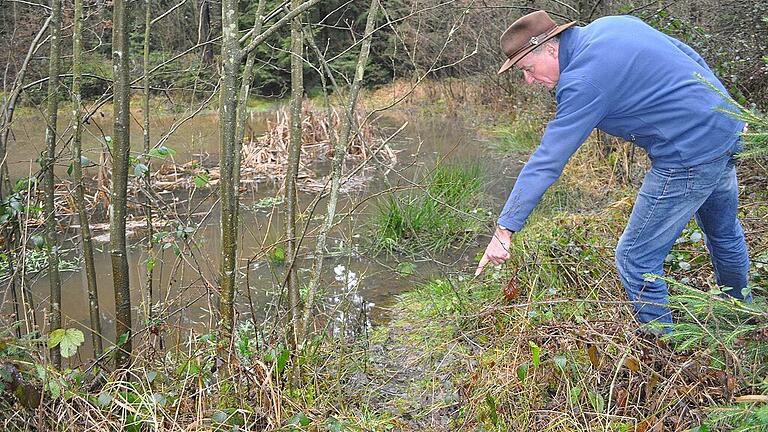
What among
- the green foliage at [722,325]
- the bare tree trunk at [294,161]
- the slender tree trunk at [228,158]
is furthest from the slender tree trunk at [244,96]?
the green foliage at [722,325]

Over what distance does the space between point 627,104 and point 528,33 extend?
505 mm

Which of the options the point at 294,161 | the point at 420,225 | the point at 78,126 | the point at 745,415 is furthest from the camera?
the point at 420,225

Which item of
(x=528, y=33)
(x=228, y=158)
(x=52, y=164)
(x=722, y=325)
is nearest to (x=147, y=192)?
(x=52, y=164)

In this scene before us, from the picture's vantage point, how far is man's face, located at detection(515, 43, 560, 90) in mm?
2807

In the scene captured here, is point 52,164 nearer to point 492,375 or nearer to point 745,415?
point 492,375

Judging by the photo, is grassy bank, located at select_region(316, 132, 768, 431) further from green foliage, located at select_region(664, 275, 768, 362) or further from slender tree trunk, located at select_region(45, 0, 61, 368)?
slender tree trunk, located at select_region(45, 0, 61, 368)

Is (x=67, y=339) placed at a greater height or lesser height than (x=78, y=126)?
lesser

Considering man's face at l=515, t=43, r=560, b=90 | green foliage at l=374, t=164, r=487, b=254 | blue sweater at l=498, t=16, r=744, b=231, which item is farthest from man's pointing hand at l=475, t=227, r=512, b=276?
green foliage at l=374, t=164, r=487, b=254

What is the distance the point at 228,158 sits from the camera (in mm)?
2803

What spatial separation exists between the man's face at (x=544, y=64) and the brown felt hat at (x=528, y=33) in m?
0.03

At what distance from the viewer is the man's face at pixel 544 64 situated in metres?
2.81

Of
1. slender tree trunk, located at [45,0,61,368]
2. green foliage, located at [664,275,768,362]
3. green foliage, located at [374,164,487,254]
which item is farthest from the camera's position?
green foliage, located at [374,164,487,254]

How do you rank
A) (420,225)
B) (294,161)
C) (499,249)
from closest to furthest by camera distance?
(499,249), (294,161), (420,225)

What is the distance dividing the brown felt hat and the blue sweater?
2.9 inches
